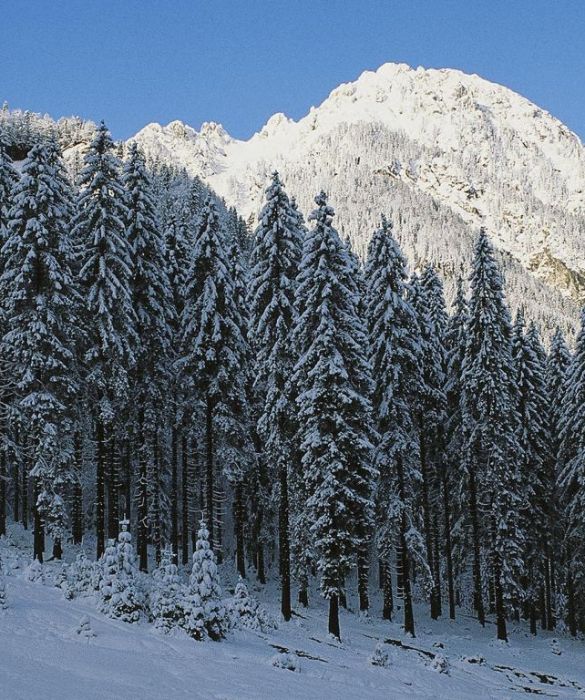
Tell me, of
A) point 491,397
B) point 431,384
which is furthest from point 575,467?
point 431,384

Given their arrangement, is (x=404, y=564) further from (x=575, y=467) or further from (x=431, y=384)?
(x=575, y=467)

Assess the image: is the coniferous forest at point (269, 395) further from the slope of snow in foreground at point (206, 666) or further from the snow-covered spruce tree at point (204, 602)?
the slope of snow in foreground at point (206, 666)

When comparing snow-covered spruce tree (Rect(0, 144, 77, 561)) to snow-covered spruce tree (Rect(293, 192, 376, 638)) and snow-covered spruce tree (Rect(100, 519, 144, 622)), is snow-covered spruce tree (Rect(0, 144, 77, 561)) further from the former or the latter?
snow-covered spruce tree (Rect(293, 192, 376, 638))

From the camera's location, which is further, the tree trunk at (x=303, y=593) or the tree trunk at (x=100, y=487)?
the tree trunk at (x=303, y=593)

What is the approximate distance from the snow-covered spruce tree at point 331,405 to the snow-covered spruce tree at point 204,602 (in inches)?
327

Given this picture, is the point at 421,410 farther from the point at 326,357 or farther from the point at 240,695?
the point at 240,695

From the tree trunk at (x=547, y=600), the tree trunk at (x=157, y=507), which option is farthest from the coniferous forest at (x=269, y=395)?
the tree trunk at (x=547, y=600)

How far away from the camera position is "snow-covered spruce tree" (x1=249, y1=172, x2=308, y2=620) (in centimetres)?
2794

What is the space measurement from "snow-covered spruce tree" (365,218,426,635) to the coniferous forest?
0.11 metres

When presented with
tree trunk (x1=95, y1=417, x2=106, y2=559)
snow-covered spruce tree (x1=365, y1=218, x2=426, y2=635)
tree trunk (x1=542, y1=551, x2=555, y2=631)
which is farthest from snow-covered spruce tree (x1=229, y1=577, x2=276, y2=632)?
tree trunk (x1=542, y1=551, x2=555, y2=631)

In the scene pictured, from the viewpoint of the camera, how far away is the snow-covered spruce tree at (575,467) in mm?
35062

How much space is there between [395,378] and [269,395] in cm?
633

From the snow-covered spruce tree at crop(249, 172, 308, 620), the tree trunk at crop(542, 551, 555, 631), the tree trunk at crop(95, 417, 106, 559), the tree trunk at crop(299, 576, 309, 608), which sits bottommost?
the tree trunk at crop(542, 551, 555, 631)

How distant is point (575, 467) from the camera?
3516cm
